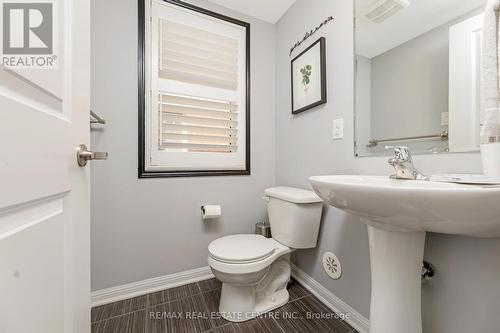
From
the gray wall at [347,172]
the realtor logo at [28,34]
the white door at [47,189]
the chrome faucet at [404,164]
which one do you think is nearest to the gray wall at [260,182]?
the gray wall at [347,172]

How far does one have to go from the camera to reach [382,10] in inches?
41.4

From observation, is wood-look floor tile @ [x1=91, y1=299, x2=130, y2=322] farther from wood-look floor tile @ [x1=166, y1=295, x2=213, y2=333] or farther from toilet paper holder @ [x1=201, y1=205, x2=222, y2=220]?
toilet paper holder @ [x1=201, y1=205, x2=222, y2=220]

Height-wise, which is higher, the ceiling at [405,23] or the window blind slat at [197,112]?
the ceiling at [405,23]

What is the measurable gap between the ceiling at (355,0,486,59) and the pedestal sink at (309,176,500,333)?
2.24 ft

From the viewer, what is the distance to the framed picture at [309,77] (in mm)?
1314

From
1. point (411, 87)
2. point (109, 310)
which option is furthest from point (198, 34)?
point (109, 310)

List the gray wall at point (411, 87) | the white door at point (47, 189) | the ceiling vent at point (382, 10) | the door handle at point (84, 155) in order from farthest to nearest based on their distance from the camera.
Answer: the ceiling vent at point (382, 10) → the gray wall at point (411, 87) → the door handle at point (84, 155) → the white door at point (47, 189)

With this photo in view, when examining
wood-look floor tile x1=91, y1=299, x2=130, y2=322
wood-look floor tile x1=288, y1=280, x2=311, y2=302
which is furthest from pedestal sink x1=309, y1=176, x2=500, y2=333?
wood-look floor tile x1=91, y1=299, x2=130, y2=322

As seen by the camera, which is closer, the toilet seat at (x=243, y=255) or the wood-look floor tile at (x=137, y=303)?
the toilet seat at (x=243, y=255)

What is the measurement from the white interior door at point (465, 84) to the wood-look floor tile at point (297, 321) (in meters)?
1.08

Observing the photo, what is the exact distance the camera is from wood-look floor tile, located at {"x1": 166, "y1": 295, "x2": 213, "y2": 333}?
113 cm

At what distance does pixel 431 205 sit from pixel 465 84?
1.96 feet

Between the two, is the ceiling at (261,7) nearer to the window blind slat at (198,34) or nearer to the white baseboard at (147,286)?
the window blind slat at (198,34)

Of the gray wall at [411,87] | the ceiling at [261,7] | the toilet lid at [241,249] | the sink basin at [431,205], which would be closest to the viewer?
the sink basin at [431,205]
